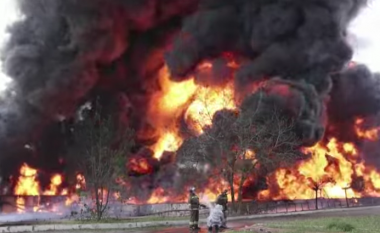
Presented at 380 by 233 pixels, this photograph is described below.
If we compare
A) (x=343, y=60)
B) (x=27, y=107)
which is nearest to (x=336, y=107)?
(x=343, y=60)

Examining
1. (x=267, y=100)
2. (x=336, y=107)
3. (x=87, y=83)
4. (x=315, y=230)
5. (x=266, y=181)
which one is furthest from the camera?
(x=336, y=107)

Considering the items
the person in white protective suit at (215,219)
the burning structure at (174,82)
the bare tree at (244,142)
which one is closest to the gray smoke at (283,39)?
the burning structure at (174,82)

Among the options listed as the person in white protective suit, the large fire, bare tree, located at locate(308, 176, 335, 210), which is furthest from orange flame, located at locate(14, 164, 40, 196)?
the person in white protective suit

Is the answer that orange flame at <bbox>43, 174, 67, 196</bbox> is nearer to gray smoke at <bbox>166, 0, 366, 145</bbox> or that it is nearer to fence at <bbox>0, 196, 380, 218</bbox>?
fence at <bbox>0, 196, 380, 218</bbox>

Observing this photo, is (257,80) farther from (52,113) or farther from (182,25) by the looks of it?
(52,113)

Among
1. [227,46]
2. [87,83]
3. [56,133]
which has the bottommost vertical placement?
[56,133]

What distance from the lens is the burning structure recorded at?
1962 inches

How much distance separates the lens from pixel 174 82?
188 feet

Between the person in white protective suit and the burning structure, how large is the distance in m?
25.2

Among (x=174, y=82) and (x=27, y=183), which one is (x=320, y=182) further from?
(x=27, y=183)

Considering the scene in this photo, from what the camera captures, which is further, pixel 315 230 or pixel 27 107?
pixel 27 107

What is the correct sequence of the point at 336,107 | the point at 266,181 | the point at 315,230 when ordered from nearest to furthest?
A: the point at 315,230 → the point at 266,181 → the point at 336,107

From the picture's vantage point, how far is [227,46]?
55125 millimetres

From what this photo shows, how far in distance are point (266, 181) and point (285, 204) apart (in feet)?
23.3
